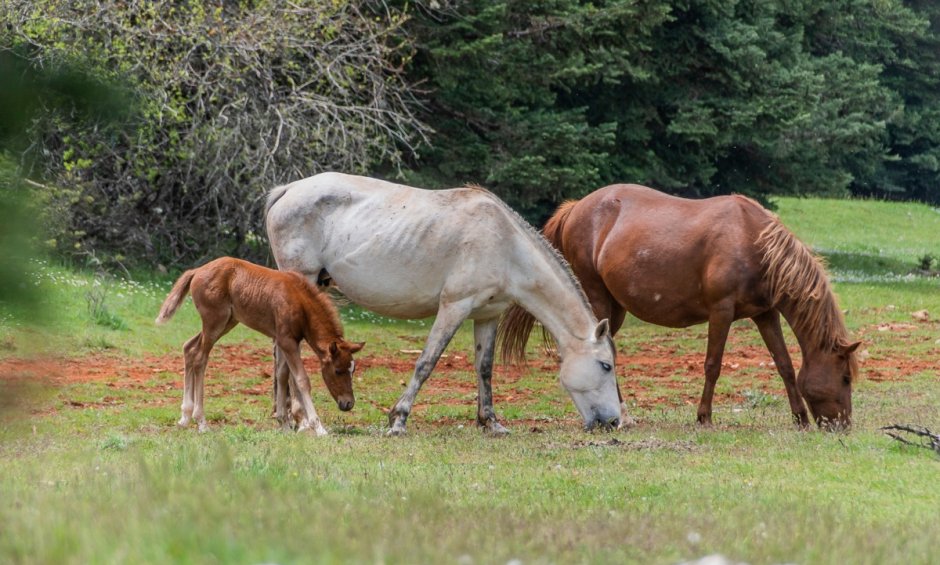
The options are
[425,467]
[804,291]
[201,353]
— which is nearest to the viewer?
[425,467]

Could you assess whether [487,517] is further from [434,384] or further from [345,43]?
[345,43]

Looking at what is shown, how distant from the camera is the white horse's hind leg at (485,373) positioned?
10391mm

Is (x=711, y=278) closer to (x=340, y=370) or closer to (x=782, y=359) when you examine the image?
(x=782, y=359)

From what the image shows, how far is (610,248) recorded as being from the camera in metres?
11.5

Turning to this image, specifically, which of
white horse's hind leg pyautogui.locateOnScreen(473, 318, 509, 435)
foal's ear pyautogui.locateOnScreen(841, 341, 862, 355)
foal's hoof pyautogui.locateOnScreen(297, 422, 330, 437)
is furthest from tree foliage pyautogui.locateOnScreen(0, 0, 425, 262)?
foal's ear pyautogui.locateOnScreen(841, 341, 862, 355)

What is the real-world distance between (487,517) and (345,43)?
14569 millimetres

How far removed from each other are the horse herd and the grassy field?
45cm

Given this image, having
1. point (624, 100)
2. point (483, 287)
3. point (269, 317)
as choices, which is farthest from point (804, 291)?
point (624, 100)

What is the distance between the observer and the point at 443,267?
1032 cm

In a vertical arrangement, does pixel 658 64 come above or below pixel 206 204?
above

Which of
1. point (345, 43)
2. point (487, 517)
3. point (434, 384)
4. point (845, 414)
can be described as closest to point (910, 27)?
point (345, 43)

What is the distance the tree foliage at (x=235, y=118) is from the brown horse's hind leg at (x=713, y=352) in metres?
7.89

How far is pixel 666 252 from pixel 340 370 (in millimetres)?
3393

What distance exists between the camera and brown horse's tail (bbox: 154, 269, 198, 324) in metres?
9.53
